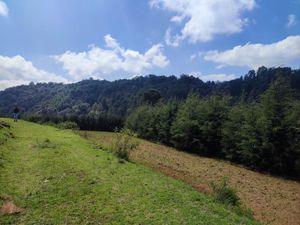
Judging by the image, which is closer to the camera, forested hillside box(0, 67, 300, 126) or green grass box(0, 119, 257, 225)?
green grass box(0, 119, 257, 225)

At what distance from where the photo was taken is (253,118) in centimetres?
2486

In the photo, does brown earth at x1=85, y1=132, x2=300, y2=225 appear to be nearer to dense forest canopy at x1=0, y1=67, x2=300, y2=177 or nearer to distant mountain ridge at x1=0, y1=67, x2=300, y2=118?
dense forest canopy at x1=0, y1=67, x2=300, y2=177

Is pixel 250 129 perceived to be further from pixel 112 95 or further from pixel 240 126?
pixel 112 95

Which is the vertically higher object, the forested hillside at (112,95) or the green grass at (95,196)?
the forested hillside at (112,95)

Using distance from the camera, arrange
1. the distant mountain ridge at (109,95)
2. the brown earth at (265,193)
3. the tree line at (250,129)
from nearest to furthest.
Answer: the brown earth at (265,193)
the tree line at (250,129)
the distant mountain ridge at (109,95)

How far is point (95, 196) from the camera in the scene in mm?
8828

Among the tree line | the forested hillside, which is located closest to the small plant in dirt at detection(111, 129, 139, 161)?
the tree line

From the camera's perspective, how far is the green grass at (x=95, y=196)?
7.44 metres

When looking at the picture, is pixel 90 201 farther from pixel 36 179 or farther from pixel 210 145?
pixel 210 145

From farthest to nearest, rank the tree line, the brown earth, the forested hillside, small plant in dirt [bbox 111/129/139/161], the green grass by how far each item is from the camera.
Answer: the forested hillside < the tree line < small plant in dirt [bbox 111/129/139/161] < the brown earth < the green grass

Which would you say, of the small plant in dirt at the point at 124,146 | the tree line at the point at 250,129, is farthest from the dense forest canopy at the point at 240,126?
the small plant in dirt at the point at 124,146

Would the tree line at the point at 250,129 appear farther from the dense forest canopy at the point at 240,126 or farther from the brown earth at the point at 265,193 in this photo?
the brown earth at the point at 265,193

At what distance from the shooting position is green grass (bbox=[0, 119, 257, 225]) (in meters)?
7.44

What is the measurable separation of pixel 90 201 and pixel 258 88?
106m
